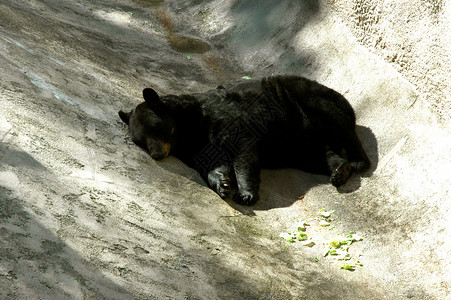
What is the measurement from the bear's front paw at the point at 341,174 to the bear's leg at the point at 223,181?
3.85ft

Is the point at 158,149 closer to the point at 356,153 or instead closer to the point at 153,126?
the point at 153,126

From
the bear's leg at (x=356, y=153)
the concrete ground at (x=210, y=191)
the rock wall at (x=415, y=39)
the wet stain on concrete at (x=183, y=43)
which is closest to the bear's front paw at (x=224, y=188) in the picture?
the concrete ground at (x=210, y=191)

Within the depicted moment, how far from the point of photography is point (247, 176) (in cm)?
586

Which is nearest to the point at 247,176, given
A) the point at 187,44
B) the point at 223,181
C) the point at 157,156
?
the point at 223,181

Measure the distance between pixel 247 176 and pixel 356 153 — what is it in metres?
1.42

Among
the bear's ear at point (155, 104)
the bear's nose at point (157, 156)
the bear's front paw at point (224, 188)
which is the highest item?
the bear's ear at point (155, 104)

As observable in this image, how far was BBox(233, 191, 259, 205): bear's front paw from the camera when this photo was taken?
5634mm

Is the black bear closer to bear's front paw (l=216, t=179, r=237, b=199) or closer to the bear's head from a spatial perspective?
the bear's head

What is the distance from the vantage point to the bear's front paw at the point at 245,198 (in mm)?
5634

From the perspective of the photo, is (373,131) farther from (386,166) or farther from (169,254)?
(169,254)

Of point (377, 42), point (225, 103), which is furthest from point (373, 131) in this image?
point (225, 103)

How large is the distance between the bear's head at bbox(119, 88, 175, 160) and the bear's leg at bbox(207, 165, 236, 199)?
26.1 inches

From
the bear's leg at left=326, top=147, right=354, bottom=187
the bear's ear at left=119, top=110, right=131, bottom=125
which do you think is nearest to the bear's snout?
the bear's ear at left=119, top=110, right=131, bottom=125

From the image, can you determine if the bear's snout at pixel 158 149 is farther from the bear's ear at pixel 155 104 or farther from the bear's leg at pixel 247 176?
the bear's leg at pixel 247 176
